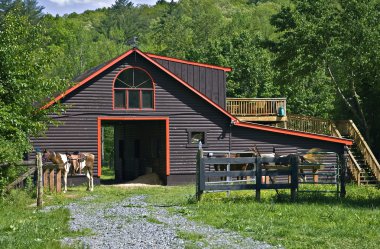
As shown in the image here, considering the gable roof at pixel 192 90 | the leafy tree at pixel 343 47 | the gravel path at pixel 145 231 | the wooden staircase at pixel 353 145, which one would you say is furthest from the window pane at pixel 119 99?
the gravel path at pixel 145 231

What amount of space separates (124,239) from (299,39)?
1161 inches

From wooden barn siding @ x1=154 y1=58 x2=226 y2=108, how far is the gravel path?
61.9ft

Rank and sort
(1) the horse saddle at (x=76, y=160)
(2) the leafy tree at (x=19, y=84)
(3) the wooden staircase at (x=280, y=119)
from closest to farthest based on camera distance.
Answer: (2) the leafy tree at (x=19, y=84)
(1) the horse saddle at (x=76, y=160)
(3) the wooden staircase at (x=280, y=119)

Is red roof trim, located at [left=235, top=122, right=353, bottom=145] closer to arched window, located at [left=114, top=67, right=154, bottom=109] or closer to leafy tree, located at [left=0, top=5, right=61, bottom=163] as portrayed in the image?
arched window, located at [left=114, top=67, right=154, bottom=109]

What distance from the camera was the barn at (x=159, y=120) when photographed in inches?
1222

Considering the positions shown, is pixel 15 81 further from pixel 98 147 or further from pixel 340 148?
pixel 340 148

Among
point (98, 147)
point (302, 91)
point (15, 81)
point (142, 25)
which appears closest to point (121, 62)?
point (98, 147)

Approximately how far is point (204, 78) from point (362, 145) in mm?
9682

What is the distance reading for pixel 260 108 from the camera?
126 ft

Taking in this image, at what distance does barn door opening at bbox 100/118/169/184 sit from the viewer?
1305 inches

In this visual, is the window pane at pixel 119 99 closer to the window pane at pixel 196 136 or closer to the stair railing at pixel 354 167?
the window pane at pixel 196 136

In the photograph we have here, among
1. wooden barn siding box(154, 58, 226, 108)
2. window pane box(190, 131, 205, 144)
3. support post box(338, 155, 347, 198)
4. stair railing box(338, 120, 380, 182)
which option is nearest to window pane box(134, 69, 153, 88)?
window pane box(190, 131, 205, 144)

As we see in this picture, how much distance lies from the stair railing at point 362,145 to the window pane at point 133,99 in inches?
515

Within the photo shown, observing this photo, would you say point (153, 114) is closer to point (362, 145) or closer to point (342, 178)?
point (362, 145)
